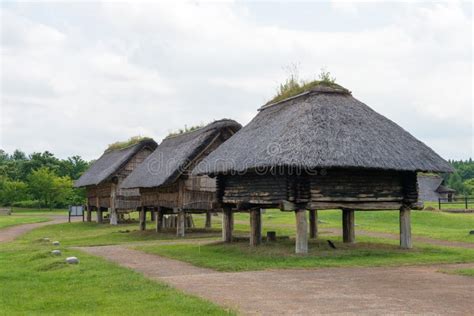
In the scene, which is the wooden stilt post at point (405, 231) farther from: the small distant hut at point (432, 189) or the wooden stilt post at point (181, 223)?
the small distant hut at point (432, 189)

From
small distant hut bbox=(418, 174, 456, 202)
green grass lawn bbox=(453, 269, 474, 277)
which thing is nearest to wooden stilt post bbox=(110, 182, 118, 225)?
green grass lawn bbox=(453, 269, 474, 277)

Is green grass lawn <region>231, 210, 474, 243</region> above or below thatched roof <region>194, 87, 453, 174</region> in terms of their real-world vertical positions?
below

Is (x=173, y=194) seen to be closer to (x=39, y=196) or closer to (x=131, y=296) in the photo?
(x=131, y=296)

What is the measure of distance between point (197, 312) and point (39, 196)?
60.6 metres

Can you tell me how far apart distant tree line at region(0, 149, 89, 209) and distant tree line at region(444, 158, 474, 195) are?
4333cm

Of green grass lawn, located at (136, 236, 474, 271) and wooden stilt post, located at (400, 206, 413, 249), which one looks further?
wooden stilt post, located at (400, 206, 413, 249)

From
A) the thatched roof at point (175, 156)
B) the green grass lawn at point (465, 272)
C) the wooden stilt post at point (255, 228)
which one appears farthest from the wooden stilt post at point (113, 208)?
the green grass lawn at point (465, 272)

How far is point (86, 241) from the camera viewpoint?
26422mm

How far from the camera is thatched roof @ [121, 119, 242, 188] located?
27.5 metres

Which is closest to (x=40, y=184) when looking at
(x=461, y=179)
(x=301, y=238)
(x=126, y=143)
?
(x=126, y=143)

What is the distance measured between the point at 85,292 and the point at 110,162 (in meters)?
31.4

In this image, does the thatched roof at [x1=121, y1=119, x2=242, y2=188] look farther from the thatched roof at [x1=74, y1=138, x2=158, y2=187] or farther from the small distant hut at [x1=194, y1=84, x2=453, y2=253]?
the small distant hut at [x1=194, y1=84, x2=453, y2=253]

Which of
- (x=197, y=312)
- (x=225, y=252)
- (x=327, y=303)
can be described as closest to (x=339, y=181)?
(x=225, y=252)

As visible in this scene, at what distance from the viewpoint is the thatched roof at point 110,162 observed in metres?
38.6
